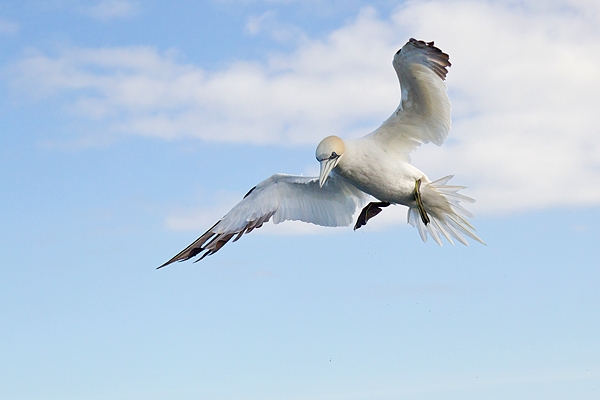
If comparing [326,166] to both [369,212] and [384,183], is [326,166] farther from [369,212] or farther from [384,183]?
[369,212]

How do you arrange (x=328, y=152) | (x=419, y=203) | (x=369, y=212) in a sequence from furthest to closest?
1. (x=369, y=212)
2. (x=419, y=203)
3. (x=328, y=152)

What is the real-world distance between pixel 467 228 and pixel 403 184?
1137mm

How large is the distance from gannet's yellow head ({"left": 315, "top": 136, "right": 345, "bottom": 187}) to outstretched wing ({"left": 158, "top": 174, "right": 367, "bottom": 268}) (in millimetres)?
1198

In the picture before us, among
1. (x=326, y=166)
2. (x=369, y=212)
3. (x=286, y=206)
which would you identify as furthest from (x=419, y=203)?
(x=286, y=206)

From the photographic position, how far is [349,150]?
11648 millimetres

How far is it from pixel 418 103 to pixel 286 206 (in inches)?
97.4

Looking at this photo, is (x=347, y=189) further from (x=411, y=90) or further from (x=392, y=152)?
(x=411, y=90)

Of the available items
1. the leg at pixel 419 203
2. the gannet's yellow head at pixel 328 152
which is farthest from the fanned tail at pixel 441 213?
the gannet's yellow head at pixel 328 152

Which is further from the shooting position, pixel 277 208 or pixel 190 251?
pixel 277 208

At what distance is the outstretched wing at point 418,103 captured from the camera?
1138 cm

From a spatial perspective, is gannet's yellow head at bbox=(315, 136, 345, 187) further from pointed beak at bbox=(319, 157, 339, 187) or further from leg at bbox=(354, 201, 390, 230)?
leg at bbox=(354, 201, 390, 230)

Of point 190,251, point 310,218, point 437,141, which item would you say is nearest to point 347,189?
point 310,218

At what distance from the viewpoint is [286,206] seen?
13.1 m

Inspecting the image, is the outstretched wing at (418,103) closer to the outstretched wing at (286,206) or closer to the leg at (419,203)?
the leg at (419,203)
